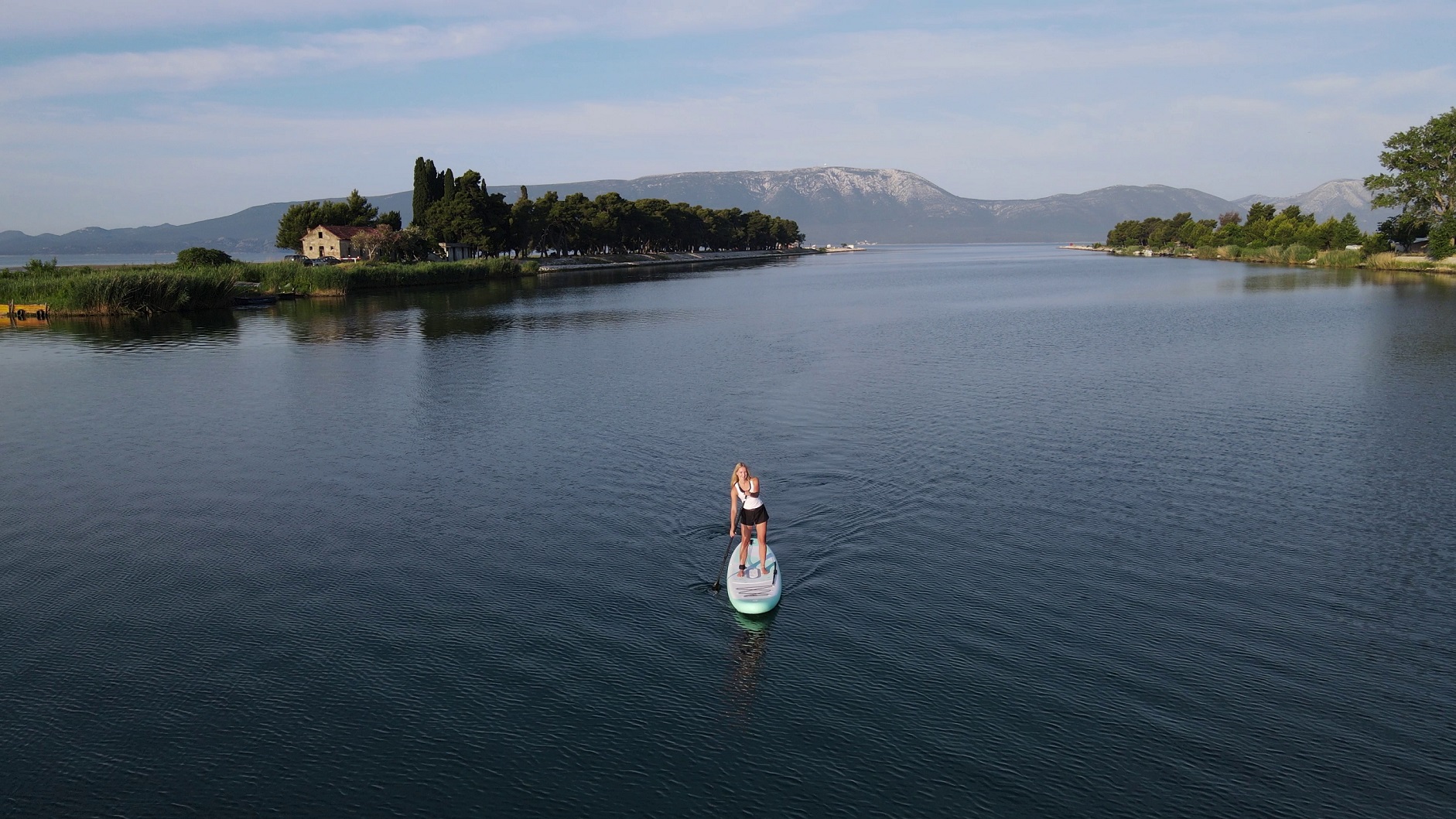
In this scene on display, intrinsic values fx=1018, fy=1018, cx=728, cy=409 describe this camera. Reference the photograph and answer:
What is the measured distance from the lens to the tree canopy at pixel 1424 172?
12838cm

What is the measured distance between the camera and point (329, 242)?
5512 inches

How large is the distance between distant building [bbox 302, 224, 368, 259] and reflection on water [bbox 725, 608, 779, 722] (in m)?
134

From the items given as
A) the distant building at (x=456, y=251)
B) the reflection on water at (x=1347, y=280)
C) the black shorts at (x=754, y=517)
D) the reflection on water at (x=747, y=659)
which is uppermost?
the distant building at (x=456, y=251)

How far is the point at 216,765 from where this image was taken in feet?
42.4

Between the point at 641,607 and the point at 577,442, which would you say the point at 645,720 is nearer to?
the point at 641,607

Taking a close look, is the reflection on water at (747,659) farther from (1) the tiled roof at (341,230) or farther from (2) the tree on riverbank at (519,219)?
(1) the tiled roof at (341,230)

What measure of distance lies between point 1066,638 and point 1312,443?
58.1 ft

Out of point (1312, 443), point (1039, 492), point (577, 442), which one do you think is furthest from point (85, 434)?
point (1312, 443)

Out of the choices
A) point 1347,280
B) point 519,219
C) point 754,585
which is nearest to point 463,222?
point 519,219

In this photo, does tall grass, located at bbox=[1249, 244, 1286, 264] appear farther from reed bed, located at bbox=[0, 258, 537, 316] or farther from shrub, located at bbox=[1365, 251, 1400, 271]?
reed bed, located at bbox=[0, 258, 537, 316]

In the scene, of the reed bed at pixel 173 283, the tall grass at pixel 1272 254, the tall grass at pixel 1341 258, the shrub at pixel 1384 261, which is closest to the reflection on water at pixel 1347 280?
the shrub at pixel 1384 261

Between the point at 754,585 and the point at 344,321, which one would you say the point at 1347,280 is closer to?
the point at 344,321

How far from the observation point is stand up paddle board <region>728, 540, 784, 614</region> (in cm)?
1722

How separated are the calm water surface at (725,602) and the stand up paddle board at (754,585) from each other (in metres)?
0.42
